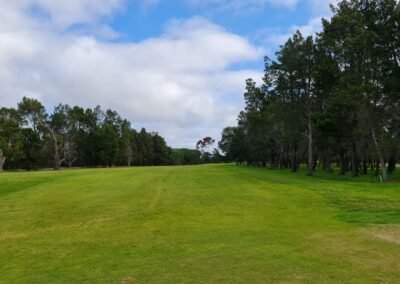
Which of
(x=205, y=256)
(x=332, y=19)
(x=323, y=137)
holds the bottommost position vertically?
(x=205, y=256)

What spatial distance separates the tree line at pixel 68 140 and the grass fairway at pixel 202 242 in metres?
96.0

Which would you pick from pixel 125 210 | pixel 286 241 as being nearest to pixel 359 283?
pixel 286 241

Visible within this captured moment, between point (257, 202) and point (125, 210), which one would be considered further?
point (257, 202)

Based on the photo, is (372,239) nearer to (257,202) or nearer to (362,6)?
(257,202)

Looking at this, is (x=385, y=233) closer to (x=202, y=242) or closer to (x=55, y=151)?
→ (x=202, y=242)

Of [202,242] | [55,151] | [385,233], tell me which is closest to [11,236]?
[202,242]

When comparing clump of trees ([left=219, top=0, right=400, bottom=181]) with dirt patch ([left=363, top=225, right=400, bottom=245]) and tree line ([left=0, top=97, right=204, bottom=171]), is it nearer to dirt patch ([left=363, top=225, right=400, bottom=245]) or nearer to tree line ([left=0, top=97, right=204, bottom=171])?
dirt patch ([left=363, top=225, right=400, bottom=245])

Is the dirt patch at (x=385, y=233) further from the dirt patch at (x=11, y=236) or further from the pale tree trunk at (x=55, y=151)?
the pale tree trunk at (x=55, y=151)

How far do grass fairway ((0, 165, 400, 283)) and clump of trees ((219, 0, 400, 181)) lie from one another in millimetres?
23998

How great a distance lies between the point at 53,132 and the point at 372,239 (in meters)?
126

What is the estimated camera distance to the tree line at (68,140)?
116688 mm

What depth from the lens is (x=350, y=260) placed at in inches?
366

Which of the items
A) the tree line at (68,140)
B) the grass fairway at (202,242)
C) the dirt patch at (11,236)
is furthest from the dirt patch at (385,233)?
the tree line at (68,140)

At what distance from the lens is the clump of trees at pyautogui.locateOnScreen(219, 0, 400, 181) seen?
42938 millimetres
